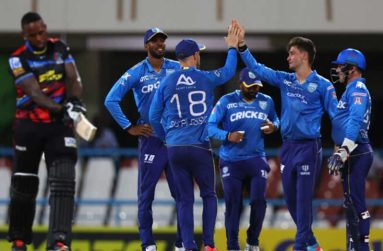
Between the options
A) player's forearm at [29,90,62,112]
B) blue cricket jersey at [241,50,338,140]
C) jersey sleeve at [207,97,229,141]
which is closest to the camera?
player's forearm at [29,90,62,112]

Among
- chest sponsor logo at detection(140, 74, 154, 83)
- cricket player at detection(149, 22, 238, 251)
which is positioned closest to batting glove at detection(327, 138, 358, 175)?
cricket player at detection(149, 22, 238, 251)

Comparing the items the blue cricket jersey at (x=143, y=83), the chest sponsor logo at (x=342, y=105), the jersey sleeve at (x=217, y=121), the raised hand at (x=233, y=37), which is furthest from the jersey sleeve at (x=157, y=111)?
the chest sponsor logo at (x=342, y=105)

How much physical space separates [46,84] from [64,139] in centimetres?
56

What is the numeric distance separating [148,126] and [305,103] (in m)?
1.77

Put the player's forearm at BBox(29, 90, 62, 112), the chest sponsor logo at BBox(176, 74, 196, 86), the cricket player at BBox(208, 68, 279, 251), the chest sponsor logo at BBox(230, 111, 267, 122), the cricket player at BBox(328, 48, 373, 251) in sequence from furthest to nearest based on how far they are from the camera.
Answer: the chest sponsor logo at BBox(230, 111, 267, 122) < the cricket player at BBox(208, 68, 279, 251) < the cricket player at BBox(328, 48, 373, 251) < the chest sponsor logo at BBox(176, 74, 196, 86) < the player's forearm at BBox(29, 90, 62, 112)

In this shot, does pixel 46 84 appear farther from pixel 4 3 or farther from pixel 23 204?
pixel 4 3

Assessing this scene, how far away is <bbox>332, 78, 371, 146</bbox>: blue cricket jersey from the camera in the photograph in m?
10.5

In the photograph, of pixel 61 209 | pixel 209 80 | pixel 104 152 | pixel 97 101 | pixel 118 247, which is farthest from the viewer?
pixel 97 101

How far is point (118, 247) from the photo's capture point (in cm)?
1513

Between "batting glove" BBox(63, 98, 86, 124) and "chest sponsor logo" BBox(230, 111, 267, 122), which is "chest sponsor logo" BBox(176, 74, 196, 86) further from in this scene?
"chest sponsor logo" BBox(230, 111, 267, 122)

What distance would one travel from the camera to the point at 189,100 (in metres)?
10.5

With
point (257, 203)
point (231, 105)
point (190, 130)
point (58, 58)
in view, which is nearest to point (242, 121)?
point (231, 105)

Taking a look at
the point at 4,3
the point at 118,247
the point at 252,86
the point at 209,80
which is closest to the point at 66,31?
the point at 4,3

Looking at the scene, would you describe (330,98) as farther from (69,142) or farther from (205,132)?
(69,142)
